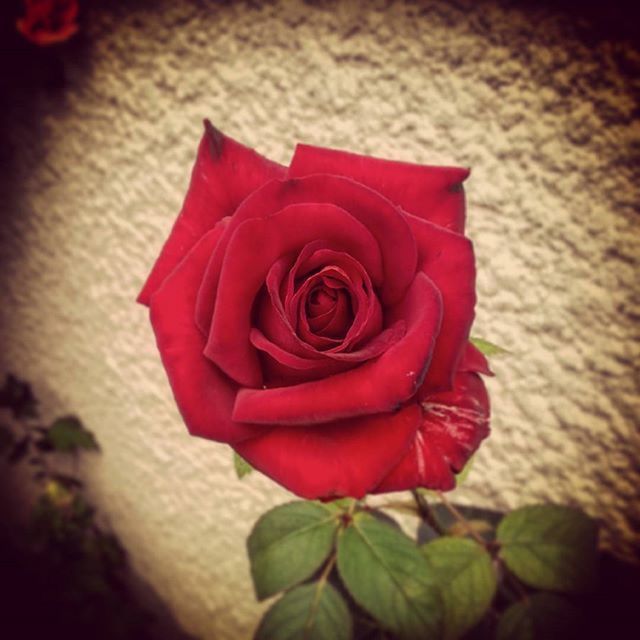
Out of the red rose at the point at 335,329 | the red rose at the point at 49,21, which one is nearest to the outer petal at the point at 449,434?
the red rose at the point at 335,329

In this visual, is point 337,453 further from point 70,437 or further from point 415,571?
point 70,437

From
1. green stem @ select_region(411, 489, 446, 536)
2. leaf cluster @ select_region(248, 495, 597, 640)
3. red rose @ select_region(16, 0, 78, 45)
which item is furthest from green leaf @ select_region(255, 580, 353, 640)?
red rose @ select_region(16, 0, 78, 45)

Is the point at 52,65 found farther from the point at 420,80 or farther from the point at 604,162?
A: the point at 604,162

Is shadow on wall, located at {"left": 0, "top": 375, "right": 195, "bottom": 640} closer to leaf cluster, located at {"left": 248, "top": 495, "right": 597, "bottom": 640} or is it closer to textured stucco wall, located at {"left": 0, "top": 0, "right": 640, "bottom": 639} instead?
textured stucco wall, located at {"left": 0, "top": 0, "right": 640, "bottom": 639}

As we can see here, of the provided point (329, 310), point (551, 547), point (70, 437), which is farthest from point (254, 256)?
point (70, 437)

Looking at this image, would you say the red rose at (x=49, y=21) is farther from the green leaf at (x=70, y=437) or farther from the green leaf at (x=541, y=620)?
the green leaf at (x=541, y=620)

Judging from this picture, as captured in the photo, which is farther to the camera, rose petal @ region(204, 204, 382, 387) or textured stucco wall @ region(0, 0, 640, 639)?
textured stucco wall @ region(0, 0, 640, 639)
